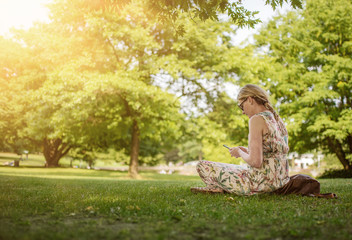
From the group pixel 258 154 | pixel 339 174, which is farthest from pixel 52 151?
pixel 258 154

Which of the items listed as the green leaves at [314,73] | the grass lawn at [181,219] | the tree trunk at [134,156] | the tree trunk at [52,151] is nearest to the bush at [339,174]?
the green leaves at [314,73]

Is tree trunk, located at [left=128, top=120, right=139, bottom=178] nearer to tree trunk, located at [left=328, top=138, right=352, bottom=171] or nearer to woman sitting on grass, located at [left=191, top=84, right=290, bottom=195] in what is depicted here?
woman sitting on grass, located at [left=191, top=84, right=290, bottom=195]

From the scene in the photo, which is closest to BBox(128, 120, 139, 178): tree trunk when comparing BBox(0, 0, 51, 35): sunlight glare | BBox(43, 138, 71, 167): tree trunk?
BBox(0, 0, 51, 35): sunlight glare

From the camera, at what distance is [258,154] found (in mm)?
4371

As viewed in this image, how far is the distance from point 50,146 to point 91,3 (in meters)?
32.6

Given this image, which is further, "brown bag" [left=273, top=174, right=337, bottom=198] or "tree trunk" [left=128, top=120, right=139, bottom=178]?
"tree trunk" [left=128, top=120, right=139, bottom=178]

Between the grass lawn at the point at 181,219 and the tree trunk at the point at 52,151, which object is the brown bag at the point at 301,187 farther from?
the tree trunk at the point at 52,151

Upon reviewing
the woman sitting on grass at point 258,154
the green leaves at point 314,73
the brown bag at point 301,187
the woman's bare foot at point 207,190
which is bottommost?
the woman's bare foot at point 207,190

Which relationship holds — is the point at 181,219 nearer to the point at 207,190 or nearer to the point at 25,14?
the point at 207,190

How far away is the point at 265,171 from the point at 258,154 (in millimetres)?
445

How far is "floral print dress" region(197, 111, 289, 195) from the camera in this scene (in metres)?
4.51

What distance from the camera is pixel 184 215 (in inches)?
138

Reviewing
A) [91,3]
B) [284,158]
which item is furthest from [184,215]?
[91,3]

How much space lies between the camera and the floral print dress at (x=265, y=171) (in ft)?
14.8
